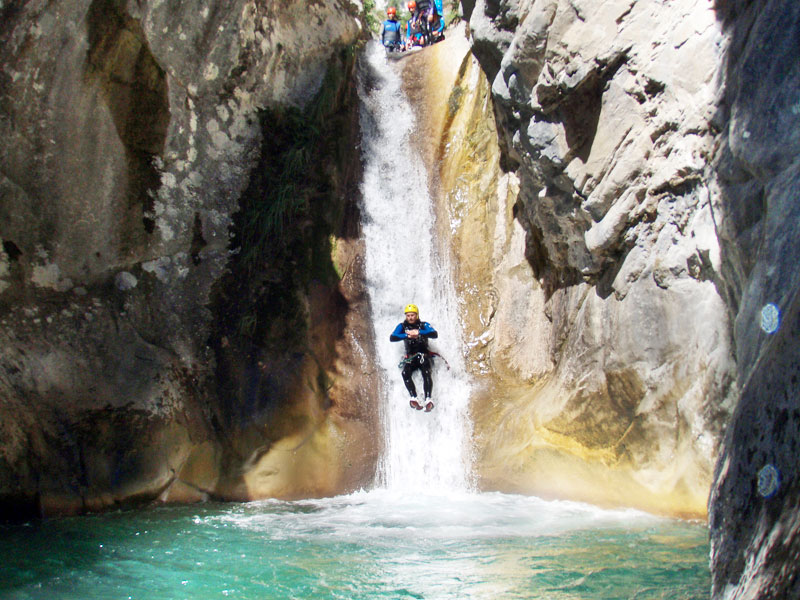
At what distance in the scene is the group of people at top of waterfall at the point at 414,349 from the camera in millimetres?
8039

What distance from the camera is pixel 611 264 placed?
7.11 metres

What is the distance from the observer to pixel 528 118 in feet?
26.5

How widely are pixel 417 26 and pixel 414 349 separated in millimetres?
9690

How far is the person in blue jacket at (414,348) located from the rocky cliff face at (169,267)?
3.33 ft

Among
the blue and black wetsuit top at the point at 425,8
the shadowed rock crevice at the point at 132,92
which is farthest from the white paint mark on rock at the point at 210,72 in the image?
the blue and black wetsuit top at the point at 425,8

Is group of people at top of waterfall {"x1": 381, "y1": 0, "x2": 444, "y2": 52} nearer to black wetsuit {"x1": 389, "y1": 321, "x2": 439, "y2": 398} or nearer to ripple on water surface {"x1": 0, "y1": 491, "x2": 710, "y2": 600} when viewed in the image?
black wetsuit {"x1": 389, "y1": 321, "x2": 439, "y2": 398}

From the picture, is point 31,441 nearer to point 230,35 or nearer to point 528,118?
point 230,35

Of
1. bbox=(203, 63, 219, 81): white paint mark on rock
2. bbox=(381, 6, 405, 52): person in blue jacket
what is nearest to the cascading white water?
bbox=(381, 6, 405, 52): person in blue jacket

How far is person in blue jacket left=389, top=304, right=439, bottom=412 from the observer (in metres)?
8.04

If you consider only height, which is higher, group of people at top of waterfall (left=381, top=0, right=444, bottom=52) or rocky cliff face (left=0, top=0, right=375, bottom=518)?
group of people at top of waterfall (left=381, top=0, right=444, bottom=52)

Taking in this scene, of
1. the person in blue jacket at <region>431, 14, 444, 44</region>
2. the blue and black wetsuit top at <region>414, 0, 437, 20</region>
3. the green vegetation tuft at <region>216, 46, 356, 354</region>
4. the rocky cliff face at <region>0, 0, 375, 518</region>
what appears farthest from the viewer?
the person in blue jacket at <region>431, 14, 444, 44</region>

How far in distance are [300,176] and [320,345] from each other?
263 cm

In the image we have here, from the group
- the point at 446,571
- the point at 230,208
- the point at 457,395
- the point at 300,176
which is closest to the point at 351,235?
the point at 300,176

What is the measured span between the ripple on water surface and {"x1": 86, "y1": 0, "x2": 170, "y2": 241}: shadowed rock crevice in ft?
12.0
